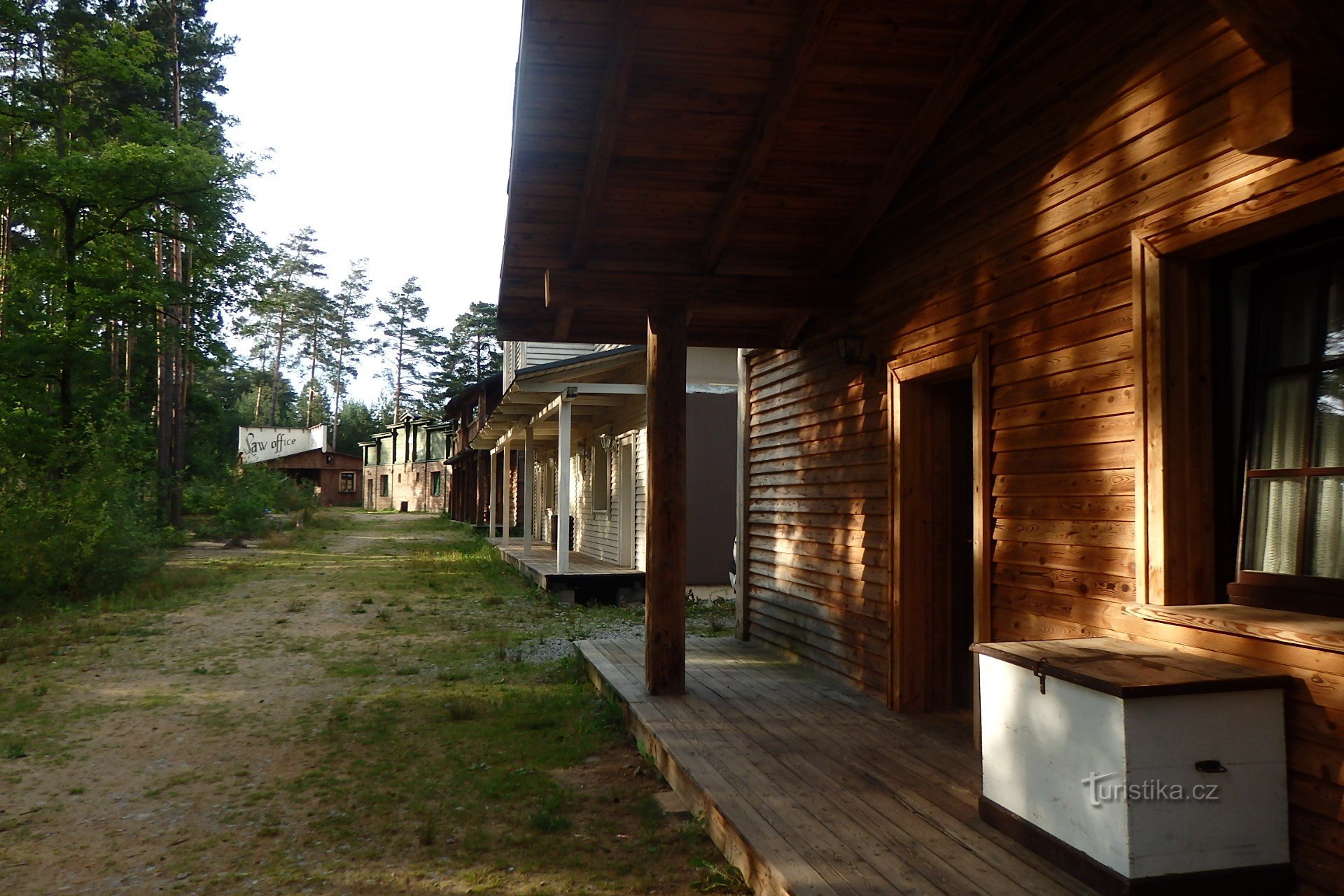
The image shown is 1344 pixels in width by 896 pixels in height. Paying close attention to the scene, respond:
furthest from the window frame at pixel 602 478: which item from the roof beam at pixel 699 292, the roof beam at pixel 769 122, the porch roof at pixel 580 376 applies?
the roof beam at pixel 769 122

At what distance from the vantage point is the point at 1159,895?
269 centimetres

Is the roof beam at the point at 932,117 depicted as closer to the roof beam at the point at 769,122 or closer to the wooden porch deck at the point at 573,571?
the roof beam at the point at 769,122

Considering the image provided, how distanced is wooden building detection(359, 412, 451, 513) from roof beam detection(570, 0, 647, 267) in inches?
1559

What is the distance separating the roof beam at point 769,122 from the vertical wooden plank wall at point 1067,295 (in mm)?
970

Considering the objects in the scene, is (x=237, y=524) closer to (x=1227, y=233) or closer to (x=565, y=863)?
(x=565, y=863)

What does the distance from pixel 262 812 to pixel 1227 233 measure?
15.3 feet

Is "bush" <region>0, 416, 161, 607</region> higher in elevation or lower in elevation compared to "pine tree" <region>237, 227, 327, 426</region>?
lower

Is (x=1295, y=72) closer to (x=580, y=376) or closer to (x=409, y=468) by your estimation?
(x=580, y=376)

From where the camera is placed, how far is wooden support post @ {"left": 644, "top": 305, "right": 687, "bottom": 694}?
228 inches

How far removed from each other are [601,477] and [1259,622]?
13.9 m

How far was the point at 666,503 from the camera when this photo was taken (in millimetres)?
5773

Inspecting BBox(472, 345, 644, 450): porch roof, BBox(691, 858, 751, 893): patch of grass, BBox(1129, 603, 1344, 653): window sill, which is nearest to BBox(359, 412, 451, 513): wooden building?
BBox(472, 345, 644, 450): porch roof

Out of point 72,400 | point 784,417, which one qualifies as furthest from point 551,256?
point 72,400

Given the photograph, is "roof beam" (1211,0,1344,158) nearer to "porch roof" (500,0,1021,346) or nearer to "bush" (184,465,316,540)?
"porch roof" (500,0,1021,346)
